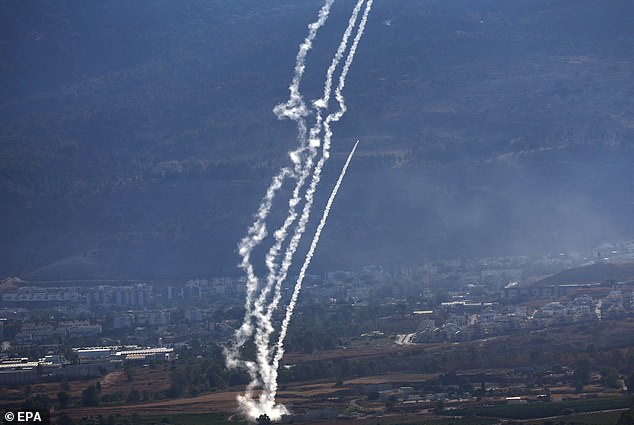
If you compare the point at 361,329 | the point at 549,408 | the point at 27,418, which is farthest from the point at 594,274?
the point at 27,418

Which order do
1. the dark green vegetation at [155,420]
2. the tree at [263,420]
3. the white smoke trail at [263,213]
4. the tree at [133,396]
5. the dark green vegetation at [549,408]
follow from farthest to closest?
1. the white smoke trail at [263,213]
2. the tree at [133,396]
3. the dark green vegetation at [155,420]
4. the tree at [263,420]
5. the dark green vegetation at [549,408]

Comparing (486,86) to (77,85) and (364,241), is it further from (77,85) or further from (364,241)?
(77,85)

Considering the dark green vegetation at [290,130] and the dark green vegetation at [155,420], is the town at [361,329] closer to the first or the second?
the dark green vegetation at [155,420]

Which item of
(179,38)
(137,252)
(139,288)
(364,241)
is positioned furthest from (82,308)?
(179,38)

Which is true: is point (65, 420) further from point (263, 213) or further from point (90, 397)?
point (263, 213)

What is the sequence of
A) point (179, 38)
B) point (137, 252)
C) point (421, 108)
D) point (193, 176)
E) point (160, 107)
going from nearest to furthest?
point (137, 252), point (193, 176), point (421, 108), point (160, 107), point (179, 38)

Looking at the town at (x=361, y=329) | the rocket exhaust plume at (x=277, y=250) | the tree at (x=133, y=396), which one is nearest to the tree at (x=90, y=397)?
the town at (x=361, y=329)
